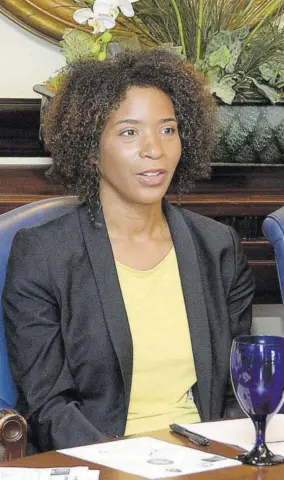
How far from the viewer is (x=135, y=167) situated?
6.95 feet

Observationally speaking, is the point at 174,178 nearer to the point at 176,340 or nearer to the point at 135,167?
the point at 135,167

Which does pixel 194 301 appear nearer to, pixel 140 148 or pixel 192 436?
pixel 140 148

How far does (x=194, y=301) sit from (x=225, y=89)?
2.08 feet

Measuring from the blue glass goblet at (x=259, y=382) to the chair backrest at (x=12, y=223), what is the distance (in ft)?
2.60

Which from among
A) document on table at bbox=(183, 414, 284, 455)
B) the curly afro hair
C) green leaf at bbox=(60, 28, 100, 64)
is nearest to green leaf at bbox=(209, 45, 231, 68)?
the curly afro hair

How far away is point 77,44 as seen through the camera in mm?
2613

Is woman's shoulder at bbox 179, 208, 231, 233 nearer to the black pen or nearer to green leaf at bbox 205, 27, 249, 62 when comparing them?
green leaf at bbox 205, 27, 249, 62

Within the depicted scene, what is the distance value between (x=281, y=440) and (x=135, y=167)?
2.51 feet

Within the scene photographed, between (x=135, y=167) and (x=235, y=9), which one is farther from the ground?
(x=235, y=9)

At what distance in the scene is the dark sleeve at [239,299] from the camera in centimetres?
221

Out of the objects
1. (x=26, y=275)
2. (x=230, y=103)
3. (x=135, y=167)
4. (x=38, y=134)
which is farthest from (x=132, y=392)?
(x=38, y=134)

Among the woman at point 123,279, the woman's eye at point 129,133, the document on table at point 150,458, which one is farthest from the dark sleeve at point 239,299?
the document on table at point 150,458

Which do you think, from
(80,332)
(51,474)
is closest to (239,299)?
(80,332)

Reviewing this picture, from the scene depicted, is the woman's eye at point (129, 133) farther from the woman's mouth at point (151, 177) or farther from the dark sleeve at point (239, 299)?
the dark sleeve at point (239, 299)
